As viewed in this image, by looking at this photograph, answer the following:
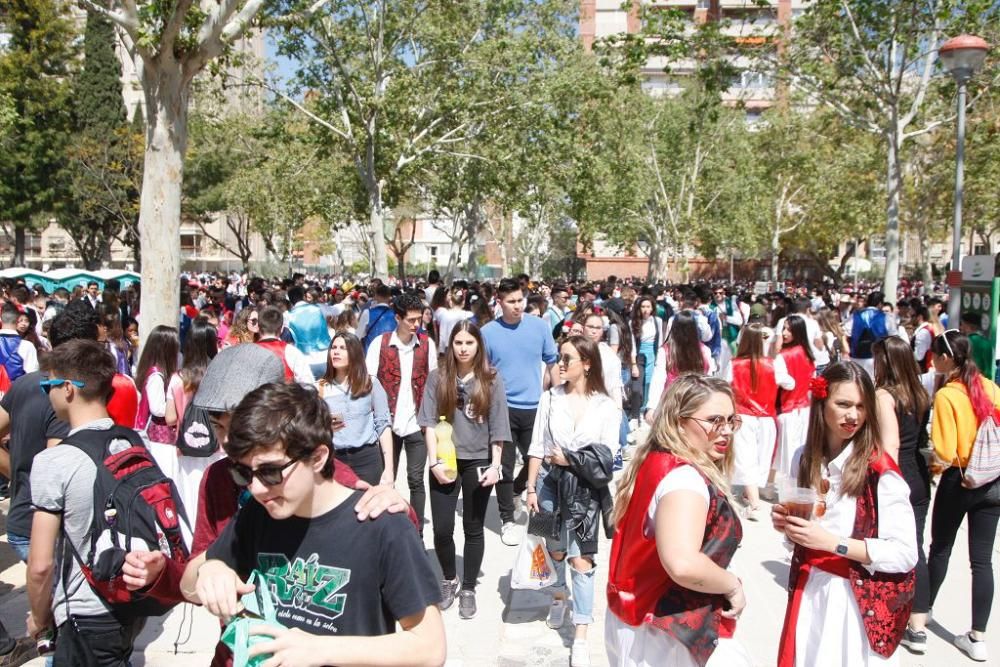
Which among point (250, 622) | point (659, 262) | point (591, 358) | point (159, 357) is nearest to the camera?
point (250, 622)

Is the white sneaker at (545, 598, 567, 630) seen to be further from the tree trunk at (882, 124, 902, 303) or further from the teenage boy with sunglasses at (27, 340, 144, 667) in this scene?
the tree trunk at (882, 124, 902, 303)

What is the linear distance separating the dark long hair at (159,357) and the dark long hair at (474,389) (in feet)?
5.82

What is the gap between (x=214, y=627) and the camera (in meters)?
4.87

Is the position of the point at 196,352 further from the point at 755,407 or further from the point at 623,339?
the point at 623,339

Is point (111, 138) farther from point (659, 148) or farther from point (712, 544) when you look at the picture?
point (712, 544)

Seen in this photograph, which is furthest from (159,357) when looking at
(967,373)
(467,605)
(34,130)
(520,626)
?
(34,130)

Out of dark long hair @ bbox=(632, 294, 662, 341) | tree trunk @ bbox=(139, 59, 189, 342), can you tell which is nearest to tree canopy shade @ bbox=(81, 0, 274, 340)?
tree trunk @ bbox=(139, 59, 189, 342)

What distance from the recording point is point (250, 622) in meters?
1.79

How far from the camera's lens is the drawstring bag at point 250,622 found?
173cm

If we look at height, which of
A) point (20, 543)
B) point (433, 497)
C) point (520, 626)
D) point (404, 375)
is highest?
point (404, 375)

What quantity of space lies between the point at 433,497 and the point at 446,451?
14.6 inches

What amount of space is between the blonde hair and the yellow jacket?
7.16ft

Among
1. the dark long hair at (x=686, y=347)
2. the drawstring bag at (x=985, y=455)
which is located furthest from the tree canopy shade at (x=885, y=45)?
the drawstring bag at (x=985, y=455)

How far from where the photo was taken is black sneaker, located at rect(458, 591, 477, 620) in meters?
5.00
